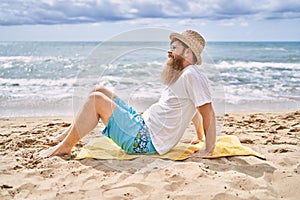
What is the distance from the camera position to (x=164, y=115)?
3123 millimetres

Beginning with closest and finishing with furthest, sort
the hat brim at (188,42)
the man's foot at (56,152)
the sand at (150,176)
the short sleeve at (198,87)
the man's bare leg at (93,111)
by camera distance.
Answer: the sand at (150,176)
the short sleeve at (198,87)
the hat brim at (188,42)
the man's bare leg at (93,111)
the man's foot at (56,152)

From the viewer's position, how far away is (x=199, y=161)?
309cm

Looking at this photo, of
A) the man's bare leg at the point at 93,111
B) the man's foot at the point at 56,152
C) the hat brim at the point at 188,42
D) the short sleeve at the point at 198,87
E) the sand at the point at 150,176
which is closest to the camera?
the sand at the point at 150,176

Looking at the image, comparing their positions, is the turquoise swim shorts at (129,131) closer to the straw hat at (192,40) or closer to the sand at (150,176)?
the sand at (150,176)

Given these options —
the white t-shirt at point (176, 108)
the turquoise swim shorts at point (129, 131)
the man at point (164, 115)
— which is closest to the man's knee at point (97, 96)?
the man at point (164, 115)

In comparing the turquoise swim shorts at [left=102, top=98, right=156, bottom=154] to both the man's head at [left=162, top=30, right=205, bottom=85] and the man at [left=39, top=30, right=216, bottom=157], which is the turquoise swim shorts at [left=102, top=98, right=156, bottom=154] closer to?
the man at [left=39, top=30, right=216, bottom=157]

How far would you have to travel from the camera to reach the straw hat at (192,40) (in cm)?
300

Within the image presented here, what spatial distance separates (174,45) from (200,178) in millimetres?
1123

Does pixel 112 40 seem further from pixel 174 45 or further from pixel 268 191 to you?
pixel 268 191

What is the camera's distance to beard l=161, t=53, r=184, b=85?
10.1 ft

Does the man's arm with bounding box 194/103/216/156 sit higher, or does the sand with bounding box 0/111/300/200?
the man's arm with bounding box 194/103/216/156

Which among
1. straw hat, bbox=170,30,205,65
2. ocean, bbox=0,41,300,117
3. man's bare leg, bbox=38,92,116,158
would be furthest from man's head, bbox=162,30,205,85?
man's bare leg, bbox=38,92,116,158

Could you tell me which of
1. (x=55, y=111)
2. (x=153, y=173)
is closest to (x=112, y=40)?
(x=153, y=173)

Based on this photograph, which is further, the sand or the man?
the man
